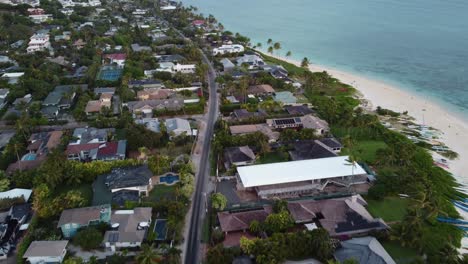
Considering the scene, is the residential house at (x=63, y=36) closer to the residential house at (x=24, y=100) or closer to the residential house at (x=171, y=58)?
the residential house at (x=171, y=58)

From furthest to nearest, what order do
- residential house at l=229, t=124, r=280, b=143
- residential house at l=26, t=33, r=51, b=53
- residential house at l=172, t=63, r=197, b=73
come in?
residential house at l=26, t=33, r=51, b=53 → residential house at l=172, t=63, r=197, b=73 → residential house at l=229, t=124, r=280, b=143

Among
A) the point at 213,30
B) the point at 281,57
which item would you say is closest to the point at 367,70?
the point at 281,57

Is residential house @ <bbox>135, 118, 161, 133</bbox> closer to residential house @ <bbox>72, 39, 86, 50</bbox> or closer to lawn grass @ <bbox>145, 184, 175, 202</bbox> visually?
lawn grass @ <bbox>145, 184, 175, 202</bbox>

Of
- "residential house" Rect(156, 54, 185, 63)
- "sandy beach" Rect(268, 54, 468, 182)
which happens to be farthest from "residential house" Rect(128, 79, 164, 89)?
"sandy beach" Rect(268, 54, 468, 182)

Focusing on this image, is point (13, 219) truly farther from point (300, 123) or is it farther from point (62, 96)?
point (300, 123)

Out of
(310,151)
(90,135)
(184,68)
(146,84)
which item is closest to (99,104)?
(146,84)

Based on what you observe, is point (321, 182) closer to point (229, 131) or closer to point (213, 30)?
point (229, 131)
